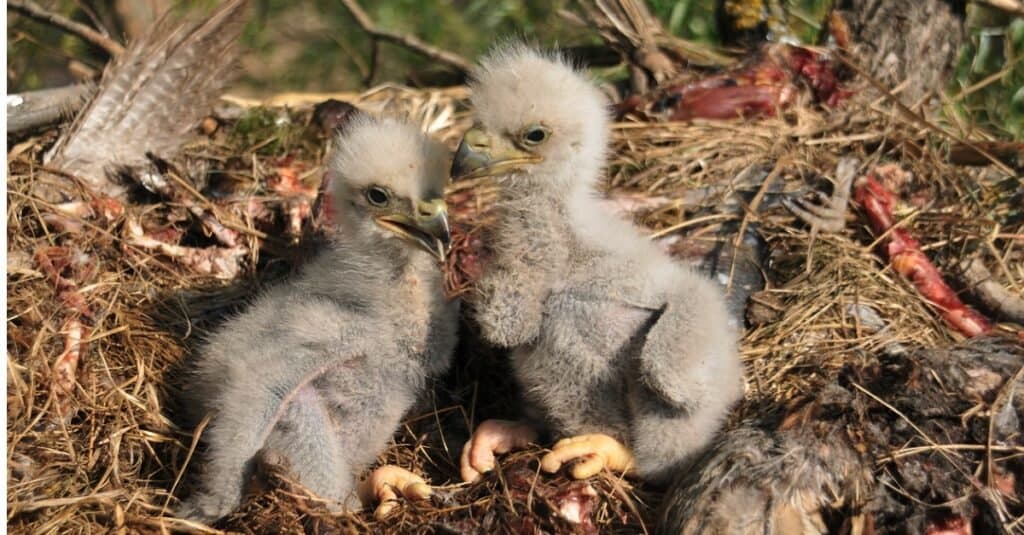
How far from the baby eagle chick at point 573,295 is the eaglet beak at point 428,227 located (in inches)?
5.0

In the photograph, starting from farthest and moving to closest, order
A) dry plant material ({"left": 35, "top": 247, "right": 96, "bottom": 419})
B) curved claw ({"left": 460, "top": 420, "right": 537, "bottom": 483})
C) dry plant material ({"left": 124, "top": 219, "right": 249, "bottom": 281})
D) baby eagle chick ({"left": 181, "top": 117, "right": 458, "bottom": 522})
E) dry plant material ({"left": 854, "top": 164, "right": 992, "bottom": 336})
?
dry plant material ({"left": 124, "top": 219, "right": 249, "bottom": 281}) → dry plant material ({"left": 854, "top": 164, "right": 992, "bottom": 336}) → dry plant material ({"left": 35, "top": 247, "right": 96, "bottom": 419}) → curved claw ({"left": 460, "top": 420, "right": 537, "bottom": 483}) → baby eagle chick ({"left": 181, "top": 117, "right": 458, "bottom": 522})

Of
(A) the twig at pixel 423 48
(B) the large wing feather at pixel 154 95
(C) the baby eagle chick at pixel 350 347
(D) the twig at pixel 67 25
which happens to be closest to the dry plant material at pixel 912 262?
(C) the baby eagle chick at pixel 350 347

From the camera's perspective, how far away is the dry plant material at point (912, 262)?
149 inches

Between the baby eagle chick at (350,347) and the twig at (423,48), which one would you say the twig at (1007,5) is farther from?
the twig at (423,48)

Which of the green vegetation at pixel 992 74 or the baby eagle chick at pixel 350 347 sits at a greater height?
the baby eagle chick at pixel 350 347

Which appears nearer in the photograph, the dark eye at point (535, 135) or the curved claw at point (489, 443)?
the dark eye at point (535, 135)

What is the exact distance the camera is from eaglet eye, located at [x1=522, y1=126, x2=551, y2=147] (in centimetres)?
306

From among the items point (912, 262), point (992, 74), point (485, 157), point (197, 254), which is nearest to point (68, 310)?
point (197, 254)

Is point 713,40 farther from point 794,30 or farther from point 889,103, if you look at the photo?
point 889,103

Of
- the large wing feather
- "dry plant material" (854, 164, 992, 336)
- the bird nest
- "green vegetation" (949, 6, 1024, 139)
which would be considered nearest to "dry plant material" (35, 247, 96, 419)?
the bird nest

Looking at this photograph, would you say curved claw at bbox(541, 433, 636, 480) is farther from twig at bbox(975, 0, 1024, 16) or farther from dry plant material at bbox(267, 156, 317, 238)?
twig at bbox(975, 0, 1024, 16)

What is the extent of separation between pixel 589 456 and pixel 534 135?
867 mm

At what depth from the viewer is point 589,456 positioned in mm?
3098

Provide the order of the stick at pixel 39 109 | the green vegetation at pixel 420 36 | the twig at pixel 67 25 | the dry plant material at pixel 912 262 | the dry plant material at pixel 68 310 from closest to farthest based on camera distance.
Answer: the dry plant material at pixel 68 310 → the dry plant material at pixel 912 262 → the stick at pixel 39 109 → the twig at pixel 67 25 → the green vegetation at pixel 420 36
